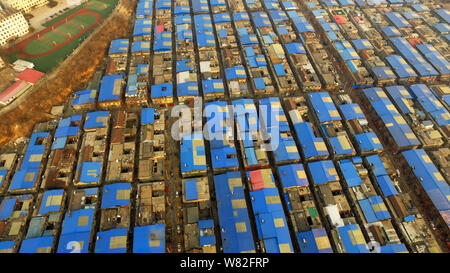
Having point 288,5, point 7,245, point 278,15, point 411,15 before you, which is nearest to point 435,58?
point 411,15

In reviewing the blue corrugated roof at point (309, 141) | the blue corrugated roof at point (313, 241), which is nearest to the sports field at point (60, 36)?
the blue corrugated roof at point (309, 141)

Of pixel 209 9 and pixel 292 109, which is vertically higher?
pixel 209 9

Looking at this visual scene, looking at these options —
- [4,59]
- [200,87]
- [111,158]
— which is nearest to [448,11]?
[200,87]

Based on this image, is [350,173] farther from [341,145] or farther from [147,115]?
[147,115]

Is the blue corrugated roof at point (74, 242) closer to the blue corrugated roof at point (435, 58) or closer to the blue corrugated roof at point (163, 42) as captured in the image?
the blue corrugated roof at point (163, 42)

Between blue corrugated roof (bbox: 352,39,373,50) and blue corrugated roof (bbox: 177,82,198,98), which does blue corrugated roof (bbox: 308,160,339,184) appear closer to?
blue corrugated roof (bbox: 177,82,198,98)

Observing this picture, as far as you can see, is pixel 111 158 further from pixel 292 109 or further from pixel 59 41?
pixel 59 41
